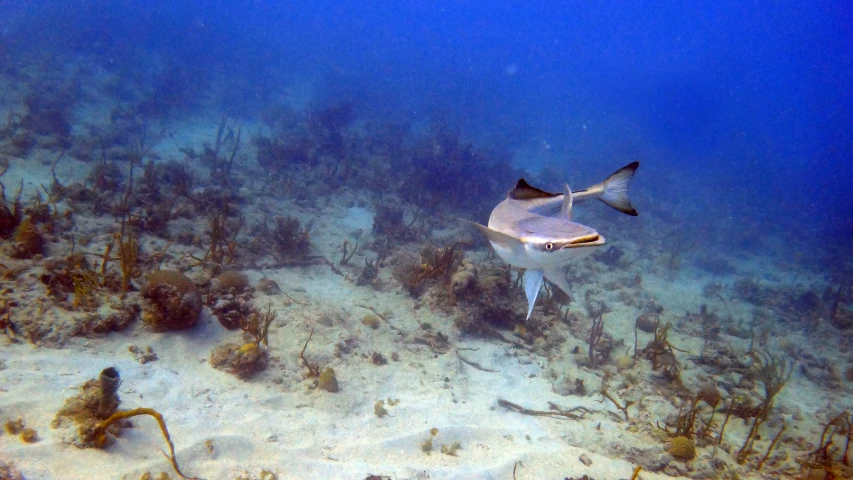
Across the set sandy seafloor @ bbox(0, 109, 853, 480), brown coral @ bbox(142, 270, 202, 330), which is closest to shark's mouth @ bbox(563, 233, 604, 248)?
sandy seafloor @ bbox(0, 109, 853, 480)

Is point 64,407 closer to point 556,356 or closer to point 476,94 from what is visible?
point 556,356

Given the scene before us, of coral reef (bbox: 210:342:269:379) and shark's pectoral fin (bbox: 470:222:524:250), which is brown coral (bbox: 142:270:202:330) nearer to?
coral reef (bbox: 210:342:269:379)

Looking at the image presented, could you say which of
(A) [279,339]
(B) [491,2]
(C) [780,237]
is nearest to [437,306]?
(A) [279,339]

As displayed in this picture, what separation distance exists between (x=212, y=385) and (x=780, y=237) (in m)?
27.3

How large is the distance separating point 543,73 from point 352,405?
106 meters

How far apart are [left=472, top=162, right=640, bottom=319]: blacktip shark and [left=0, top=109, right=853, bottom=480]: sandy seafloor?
2033 millimetres

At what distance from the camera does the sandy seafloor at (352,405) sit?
2842 millimetres

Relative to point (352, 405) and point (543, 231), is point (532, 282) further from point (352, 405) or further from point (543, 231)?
point (352, 405)

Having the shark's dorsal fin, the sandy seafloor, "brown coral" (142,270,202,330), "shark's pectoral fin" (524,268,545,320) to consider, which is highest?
the shark's dorsal fin

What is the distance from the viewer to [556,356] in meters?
5.61

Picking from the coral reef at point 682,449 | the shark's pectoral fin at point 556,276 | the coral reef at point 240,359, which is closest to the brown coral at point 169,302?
the coral reef at point 240,359

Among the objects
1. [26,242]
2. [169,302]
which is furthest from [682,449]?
[26,242]

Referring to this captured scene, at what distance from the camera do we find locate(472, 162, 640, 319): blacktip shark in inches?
81.5

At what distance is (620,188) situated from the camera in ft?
8.84
